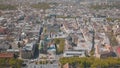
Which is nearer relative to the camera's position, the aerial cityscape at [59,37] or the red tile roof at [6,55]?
the aerial cityscape at [59,37]

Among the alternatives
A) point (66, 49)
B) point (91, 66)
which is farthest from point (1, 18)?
point (91, 66)

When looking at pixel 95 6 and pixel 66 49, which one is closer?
pixel 66 49

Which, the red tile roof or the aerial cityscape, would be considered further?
the red tile roof

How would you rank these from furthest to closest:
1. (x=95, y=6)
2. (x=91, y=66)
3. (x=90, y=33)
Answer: (x=95, y=6) → (x=90, y=33) → (x=91, y=66)

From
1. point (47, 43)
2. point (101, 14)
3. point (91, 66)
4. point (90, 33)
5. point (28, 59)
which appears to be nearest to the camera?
point (91, 66)

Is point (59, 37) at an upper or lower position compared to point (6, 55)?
lower

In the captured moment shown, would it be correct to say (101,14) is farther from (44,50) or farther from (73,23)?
(44,50)

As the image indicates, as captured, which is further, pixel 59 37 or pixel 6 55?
pixel 59 37
